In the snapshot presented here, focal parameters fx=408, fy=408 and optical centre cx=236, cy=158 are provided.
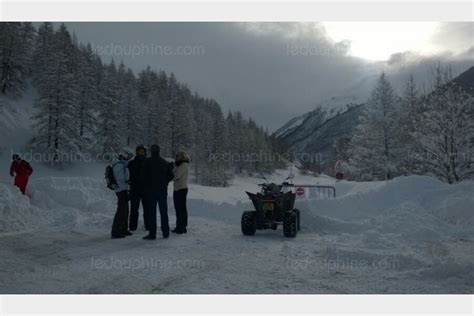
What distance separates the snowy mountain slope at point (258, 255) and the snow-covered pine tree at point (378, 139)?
23.4m

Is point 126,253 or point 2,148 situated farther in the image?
point 2,148

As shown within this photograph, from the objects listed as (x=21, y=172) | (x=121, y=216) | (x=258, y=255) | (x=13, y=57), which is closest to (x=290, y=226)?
(x=258, y=255)

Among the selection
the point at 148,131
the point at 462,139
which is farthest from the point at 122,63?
the point at 462,139

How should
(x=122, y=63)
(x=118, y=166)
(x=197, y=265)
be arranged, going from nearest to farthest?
(x=197, y=265) < (x=118, y=166) < (x=122, y=63)

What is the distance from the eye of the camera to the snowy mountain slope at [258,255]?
601 centimetres

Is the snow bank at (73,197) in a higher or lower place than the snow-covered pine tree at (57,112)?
lower

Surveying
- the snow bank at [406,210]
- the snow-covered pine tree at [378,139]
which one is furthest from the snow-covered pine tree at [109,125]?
the snow bank at [406,210]

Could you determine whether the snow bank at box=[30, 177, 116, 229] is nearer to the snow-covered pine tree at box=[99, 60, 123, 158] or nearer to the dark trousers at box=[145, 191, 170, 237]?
the dark trousers at box=[145, 191, 170, 237]

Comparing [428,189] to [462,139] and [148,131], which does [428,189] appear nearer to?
[462,139]

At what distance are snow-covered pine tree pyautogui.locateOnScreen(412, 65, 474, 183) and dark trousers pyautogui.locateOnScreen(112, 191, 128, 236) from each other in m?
23.2

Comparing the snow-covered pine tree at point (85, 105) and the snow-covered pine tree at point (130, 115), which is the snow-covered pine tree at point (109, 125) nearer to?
the snow-covered pine tree at point (85, 105)

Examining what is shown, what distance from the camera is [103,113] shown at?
55.6m

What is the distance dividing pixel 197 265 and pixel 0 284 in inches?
119

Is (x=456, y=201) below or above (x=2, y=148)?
below
